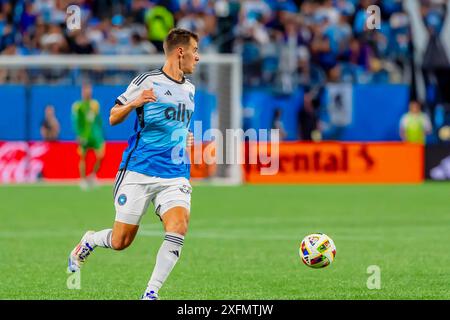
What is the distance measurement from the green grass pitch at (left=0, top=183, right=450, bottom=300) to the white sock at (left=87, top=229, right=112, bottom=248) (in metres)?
0.44

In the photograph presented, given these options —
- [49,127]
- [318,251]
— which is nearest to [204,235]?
[318,251]

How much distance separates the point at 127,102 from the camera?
9086mm

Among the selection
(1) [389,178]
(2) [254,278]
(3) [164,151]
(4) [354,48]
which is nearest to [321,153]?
(1) [389,178]

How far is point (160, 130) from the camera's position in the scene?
929cm

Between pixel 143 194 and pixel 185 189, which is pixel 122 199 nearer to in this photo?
pixel 143 194

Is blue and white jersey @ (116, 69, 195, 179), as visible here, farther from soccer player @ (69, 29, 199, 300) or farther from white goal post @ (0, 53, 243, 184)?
white goal post @ (0, 53, 243, 184)

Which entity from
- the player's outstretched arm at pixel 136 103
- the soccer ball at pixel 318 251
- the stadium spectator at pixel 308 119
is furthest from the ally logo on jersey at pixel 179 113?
the stadium spectator at pixel 308 119

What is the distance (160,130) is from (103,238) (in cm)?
105

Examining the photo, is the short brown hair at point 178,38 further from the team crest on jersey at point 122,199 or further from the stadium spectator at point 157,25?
the stadium spectator at point 157,25

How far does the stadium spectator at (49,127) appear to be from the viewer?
93.8 feet

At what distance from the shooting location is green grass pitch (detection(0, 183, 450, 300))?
10117 mm

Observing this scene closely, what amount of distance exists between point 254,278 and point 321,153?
17.9 meters

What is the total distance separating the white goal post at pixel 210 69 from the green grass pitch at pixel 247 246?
10.1 feet

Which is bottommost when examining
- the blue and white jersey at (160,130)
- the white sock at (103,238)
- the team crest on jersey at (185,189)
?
the white sock at (103,238)
